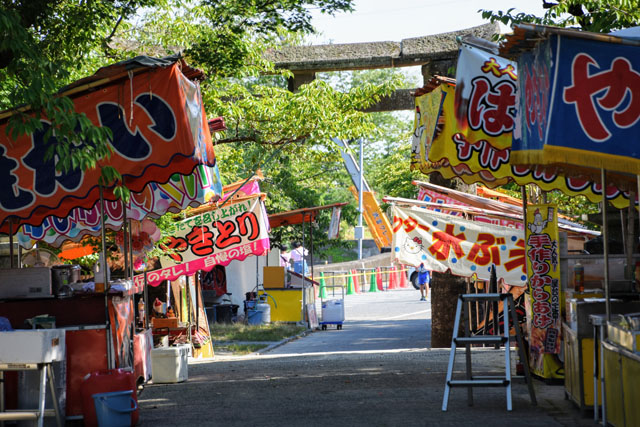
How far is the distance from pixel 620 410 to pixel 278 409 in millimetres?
3635

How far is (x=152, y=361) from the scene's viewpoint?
1190 centimetres

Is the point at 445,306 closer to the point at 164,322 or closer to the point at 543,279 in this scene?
the point at 164,322

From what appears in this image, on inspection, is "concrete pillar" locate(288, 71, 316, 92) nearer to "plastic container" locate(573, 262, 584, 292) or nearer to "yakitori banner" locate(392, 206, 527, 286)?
"yakitori banner" locate(392, 206, 527, 286)

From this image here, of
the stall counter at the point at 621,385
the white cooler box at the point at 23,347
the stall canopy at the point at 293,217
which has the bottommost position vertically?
the stall counter at the point at 621,385

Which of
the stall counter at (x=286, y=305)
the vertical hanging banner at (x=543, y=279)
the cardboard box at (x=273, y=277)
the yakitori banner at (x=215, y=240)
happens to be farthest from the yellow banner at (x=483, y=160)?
the cardboard box at (x=273, y=277)

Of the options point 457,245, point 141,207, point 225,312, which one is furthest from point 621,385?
point 225,312

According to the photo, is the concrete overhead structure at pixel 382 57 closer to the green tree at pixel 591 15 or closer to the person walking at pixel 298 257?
the green tree at pixel 591 15

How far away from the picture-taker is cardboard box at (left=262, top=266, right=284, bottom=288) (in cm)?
2603

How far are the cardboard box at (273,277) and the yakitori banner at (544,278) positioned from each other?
15.5m

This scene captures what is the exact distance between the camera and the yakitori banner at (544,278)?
10.7 meters

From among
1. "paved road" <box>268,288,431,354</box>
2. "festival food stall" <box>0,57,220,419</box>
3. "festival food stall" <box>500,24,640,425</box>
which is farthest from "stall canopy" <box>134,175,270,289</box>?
"festival food stall" <box>500,24,640,425</box>

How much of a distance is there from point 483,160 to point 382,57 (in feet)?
21.7

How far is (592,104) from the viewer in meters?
6.16

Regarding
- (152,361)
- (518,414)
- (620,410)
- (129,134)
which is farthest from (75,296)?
(620,410)
